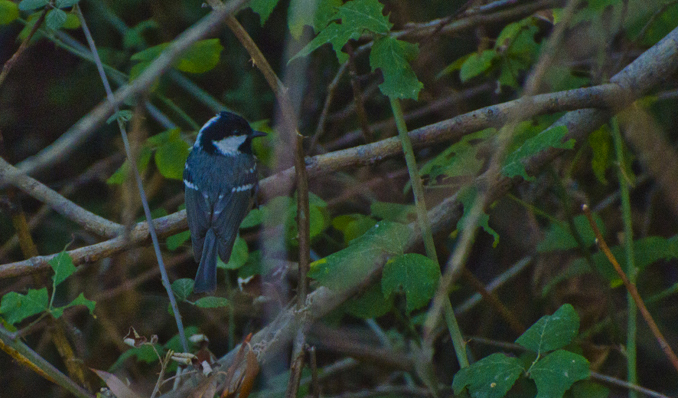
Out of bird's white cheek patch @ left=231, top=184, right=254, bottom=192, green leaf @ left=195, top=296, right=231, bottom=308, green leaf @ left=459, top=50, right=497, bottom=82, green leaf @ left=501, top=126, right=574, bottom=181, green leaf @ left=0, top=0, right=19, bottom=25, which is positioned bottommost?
green leaf @ left=195, top=296, right=231, bottom=308

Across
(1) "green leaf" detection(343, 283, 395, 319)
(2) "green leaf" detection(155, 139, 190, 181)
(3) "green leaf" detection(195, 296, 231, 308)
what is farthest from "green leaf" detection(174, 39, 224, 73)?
(1) "green leaf" detection(343, 283, 395, 319)

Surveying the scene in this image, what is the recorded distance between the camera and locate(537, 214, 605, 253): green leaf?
254cm

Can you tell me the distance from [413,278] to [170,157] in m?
1.36

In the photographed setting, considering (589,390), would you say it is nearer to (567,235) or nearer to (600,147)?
(567,235)

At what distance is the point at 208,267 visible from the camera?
2539 mm

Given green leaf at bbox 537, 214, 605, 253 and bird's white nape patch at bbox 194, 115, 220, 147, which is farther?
bird's white nape patch at bbox 194, 115, 220, 147

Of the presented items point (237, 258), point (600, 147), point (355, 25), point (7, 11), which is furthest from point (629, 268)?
point (7, 11)

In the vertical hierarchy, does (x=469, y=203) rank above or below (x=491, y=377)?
above

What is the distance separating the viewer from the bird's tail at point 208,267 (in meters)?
2.47

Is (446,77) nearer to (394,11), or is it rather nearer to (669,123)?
(394,11)

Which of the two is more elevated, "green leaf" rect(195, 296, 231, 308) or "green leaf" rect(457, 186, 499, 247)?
"green leaf" rect(457, 186, 499, 247)

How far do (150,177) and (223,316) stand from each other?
1143 millimetres

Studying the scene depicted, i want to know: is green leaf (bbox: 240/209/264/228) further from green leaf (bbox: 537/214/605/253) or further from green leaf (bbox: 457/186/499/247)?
green leaf (bbox: 537/214/605/253)

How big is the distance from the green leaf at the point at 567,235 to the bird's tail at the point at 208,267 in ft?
4.79
